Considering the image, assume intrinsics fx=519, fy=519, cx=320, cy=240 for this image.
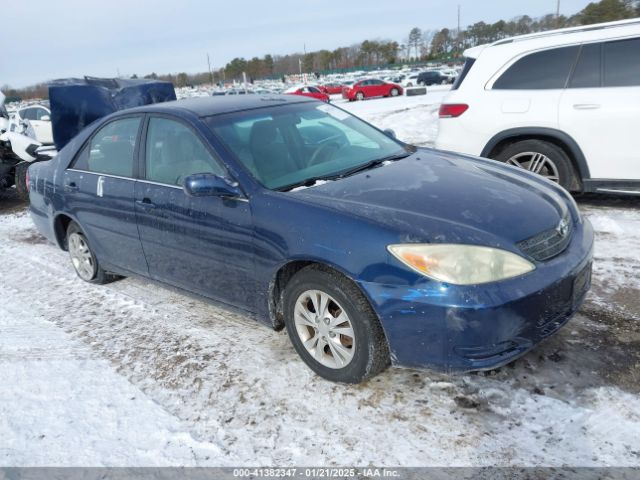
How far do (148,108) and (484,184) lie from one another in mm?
2561

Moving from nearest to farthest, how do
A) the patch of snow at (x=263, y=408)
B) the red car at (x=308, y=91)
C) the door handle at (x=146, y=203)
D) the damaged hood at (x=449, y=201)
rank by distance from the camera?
1. the patch of snow at (x=263, y=408)
2. the damaged hood at (x=449, y=201)
3. the door handle at (x=146, y=203)
4. the red car at (x=308, y=91)

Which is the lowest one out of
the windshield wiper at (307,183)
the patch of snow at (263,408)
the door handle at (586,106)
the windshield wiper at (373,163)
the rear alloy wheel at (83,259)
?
the patch of snow at (263,408)

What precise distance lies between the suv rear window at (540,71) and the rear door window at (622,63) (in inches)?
12.3

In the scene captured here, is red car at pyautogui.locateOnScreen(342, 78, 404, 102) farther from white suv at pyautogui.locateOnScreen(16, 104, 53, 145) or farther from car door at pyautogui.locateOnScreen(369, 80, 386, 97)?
white suv at pyautogui.locateOnScreen(16, 104, 53, 145)

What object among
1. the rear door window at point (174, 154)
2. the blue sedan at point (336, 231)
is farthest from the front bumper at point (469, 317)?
the rear door window at point (174, 154)

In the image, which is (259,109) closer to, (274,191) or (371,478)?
(274,191)

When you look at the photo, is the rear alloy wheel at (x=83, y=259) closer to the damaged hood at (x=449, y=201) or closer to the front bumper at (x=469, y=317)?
the damaged hood at (x=449, y=201)

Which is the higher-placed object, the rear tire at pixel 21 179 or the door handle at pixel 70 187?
the door handle at pixel 70 187

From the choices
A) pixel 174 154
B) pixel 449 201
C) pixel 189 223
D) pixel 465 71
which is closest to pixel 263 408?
pixel 189 223

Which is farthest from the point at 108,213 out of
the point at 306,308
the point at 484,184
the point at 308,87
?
the point at 308,87

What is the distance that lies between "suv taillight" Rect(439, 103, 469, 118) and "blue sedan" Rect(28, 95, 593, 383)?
194cm

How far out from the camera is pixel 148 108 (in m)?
4.00

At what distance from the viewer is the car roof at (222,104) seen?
3.73 meters

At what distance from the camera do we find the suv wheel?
212 inches
